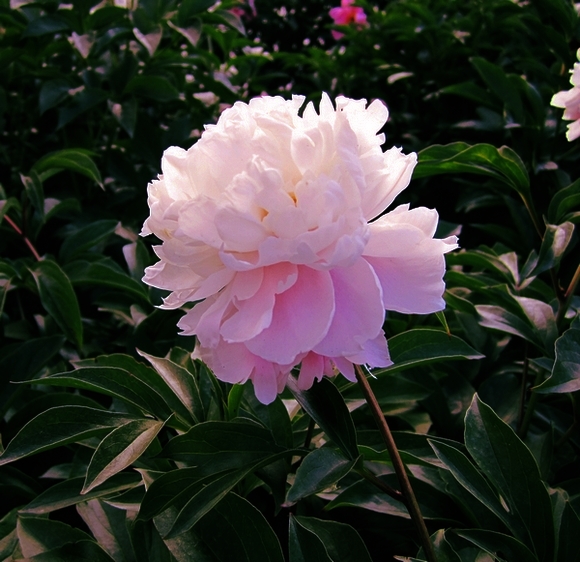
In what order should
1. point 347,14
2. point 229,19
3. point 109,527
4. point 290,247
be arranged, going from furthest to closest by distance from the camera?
1. point 347,14
2. point 229,19
3. point 109,527
4. point 290,247

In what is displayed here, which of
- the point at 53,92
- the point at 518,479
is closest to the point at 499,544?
the point at 518,479

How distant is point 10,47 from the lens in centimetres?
142

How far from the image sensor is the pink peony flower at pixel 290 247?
0.48m

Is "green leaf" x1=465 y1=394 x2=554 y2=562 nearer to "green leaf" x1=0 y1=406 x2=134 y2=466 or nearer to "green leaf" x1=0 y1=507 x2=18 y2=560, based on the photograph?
"green leaf" x1=0 y1=406 x2=134 y2=466

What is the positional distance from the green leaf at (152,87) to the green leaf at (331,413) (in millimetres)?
1050

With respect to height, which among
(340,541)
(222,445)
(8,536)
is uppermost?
(222,445)

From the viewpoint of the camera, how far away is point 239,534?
1.95ft

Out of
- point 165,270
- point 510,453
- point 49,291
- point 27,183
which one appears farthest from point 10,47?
point 510,453

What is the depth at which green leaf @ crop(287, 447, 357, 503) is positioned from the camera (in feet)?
1.71

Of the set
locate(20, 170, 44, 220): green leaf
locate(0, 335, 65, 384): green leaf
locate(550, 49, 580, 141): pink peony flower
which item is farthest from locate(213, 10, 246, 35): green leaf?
locate(0, 335, 65, 384): green leaf

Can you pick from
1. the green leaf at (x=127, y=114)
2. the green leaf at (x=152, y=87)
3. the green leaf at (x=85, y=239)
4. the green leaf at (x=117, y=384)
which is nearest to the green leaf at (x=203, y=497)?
the green leaf at (x=117, y=384)

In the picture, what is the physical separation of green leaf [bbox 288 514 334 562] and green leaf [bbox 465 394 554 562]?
18cm

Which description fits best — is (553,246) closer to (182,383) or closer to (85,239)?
(182,383)

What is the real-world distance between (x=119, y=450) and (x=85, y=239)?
0.71m
